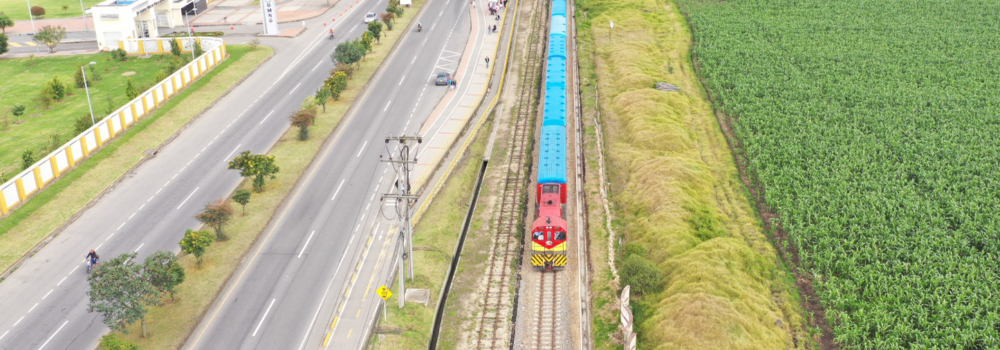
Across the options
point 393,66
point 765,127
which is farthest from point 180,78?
point 765,127

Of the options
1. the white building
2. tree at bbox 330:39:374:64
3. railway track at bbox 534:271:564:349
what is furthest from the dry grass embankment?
the white building

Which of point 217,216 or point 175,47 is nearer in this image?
point 217,216

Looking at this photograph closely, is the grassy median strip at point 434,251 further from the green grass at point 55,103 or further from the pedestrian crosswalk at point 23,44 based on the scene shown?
the pedestrian crosswalk at point 23,44

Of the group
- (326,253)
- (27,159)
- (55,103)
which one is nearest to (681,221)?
(326,253)

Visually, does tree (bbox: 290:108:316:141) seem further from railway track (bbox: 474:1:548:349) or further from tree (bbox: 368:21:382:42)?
tree (bbox: 368:21:382:42)

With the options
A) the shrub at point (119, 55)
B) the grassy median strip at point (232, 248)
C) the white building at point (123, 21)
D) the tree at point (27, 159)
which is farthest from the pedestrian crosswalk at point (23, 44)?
the grassy median strip at point (232, 248)

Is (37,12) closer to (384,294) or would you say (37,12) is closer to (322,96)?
(322,96)
